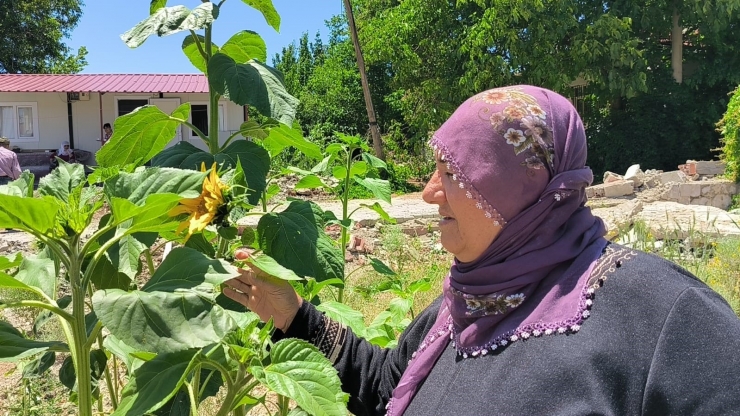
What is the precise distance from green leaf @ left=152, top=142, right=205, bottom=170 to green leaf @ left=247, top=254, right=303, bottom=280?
0.33m

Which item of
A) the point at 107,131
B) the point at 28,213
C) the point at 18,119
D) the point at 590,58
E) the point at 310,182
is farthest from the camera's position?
the point at 18,119

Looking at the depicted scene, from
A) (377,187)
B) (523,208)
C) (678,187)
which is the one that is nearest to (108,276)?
→ (523,208)

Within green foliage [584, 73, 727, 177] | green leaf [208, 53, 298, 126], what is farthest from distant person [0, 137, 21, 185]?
green foliage [584, 73, 727, 177]

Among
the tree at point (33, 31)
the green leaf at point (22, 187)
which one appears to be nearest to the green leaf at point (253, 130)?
the green leaf at point (22, 187)

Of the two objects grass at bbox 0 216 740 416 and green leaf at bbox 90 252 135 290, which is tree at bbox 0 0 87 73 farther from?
green leaf at bbox 90 252 135 290

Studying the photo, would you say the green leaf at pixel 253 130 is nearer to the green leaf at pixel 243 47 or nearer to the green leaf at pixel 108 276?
the green leaf at pixel 243 47

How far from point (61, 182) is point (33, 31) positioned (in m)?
26.2

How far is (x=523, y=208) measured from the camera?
1321mm

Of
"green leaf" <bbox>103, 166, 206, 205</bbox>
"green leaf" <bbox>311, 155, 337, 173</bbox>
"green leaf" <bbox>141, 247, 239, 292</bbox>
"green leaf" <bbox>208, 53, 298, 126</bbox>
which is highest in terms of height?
"green leaf" <bbox>208, 53, 298, 126</bbox>

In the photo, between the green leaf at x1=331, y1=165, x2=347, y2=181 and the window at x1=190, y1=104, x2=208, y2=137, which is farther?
the window at x1=190, y1=104, x2=208, y2=137

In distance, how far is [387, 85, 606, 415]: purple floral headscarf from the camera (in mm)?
1290

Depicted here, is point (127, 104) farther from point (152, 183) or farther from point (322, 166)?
point (152, 183)

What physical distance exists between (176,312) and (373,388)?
0.91 m

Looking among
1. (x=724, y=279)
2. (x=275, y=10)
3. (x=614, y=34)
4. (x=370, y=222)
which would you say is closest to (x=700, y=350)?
(x=275, y=10)
